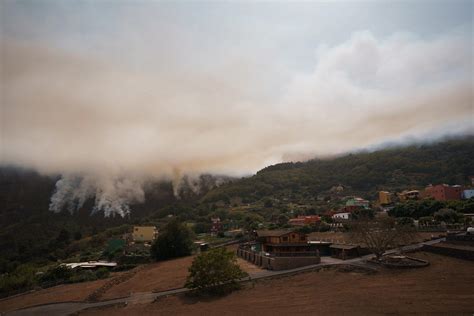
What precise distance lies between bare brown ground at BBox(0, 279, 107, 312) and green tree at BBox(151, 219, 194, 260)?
42.8 feet

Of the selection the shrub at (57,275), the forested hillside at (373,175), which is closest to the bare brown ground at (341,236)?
the shrub at (57,275)

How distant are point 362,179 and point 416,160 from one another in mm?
27772

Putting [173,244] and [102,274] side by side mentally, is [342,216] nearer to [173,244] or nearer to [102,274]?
[173,244]

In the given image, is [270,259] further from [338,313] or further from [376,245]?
[338,313]

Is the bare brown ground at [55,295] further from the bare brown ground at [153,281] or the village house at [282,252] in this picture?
the village house at [282,252]

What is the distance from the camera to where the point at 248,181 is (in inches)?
6649

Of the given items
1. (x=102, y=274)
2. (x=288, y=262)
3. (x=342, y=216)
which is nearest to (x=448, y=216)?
(x=342, y=216)

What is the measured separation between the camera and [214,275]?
2967cm

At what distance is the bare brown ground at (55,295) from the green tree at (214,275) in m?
12.7

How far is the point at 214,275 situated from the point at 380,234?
1713 centimetres

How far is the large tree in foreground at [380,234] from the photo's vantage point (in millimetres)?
32531

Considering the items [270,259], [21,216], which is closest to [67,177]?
[21,216]

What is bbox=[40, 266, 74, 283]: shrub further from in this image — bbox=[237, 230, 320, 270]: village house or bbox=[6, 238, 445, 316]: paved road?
bbox=[237, 230, 320, 270]: village house

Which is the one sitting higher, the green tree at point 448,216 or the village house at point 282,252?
the green tree at point 448,216
